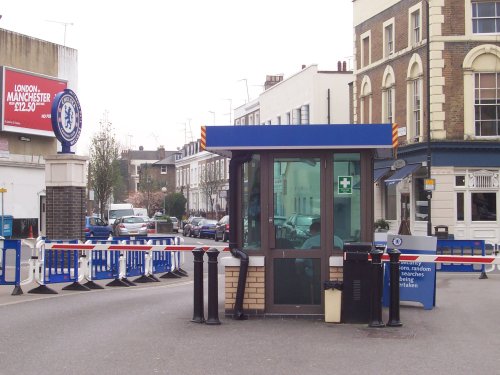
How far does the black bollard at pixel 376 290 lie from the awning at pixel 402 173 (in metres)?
24.5

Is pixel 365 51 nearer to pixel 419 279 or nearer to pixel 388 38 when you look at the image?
pixel 388 38

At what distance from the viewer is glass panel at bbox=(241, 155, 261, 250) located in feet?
38.3

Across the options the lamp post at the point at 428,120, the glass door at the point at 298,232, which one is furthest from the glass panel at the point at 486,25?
the glass door at the point at 298,232

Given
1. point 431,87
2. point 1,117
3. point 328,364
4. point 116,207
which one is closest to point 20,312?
point 328,364

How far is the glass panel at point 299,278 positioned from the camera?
11523 millimetres

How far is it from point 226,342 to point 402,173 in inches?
1068

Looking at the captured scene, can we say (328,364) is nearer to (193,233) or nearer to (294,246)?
(294,246)

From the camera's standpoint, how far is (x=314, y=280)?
1153cm

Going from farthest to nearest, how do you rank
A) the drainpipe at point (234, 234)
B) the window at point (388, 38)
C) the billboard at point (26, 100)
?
1. the billboard at point (26, 100)
2. the window at point (388, 38)
3. the drainpipe at point (234, 234)

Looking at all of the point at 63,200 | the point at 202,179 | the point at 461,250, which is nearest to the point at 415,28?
the point at 461,250

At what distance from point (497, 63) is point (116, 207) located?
3467 cm

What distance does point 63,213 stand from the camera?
63.4ft

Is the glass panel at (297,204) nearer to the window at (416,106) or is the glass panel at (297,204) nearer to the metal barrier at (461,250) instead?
the metal barrier at (461,250)

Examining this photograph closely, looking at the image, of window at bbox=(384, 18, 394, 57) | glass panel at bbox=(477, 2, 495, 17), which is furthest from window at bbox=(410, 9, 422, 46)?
glass panel at bbox=(477, 2, 495, 17)
